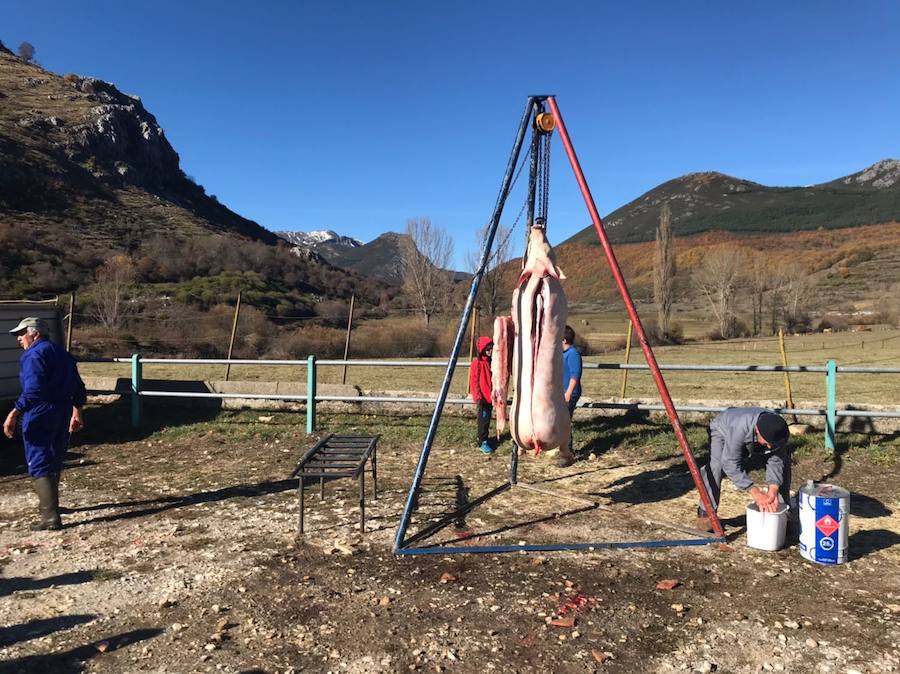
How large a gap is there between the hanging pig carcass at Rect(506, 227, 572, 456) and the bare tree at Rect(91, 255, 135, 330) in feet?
85.3

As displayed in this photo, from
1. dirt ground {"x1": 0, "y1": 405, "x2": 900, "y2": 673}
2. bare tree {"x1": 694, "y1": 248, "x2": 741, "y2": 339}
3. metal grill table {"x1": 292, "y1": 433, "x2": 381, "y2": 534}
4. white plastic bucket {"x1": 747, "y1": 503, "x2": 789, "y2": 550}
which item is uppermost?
bare tree {"x1": 694, "y1": 248, "x2": 741, "y2": 339}

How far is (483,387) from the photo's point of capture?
8484 mm

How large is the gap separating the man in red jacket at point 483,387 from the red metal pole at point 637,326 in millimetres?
3123

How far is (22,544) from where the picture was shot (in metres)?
5.36

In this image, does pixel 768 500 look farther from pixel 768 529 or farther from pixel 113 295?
pixel 113 295

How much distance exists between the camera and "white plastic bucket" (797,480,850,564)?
476cm

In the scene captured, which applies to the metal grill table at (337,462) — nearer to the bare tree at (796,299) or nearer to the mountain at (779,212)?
the bare tree at (796,299)

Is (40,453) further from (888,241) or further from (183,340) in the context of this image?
(888,241)

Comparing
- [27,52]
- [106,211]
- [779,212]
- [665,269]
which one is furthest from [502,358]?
[779,212]

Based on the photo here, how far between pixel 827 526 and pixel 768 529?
17.2 inches

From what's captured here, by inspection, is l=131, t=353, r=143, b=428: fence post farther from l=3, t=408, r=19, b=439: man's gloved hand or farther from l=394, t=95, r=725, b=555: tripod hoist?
l=394, t=95, r=725, b=555: tripod hoist

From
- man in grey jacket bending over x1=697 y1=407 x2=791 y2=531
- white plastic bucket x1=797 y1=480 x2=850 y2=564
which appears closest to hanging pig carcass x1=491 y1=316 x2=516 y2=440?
man in grey jacket bending over x1=697 y1=407 x2=791 y2=531

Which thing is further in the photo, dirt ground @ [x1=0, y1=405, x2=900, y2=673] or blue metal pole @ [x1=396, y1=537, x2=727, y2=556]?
blue metal pole @ [x1=396, y1=537, x2=727, y2=556]

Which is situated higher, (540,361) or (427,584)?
(540,361)
